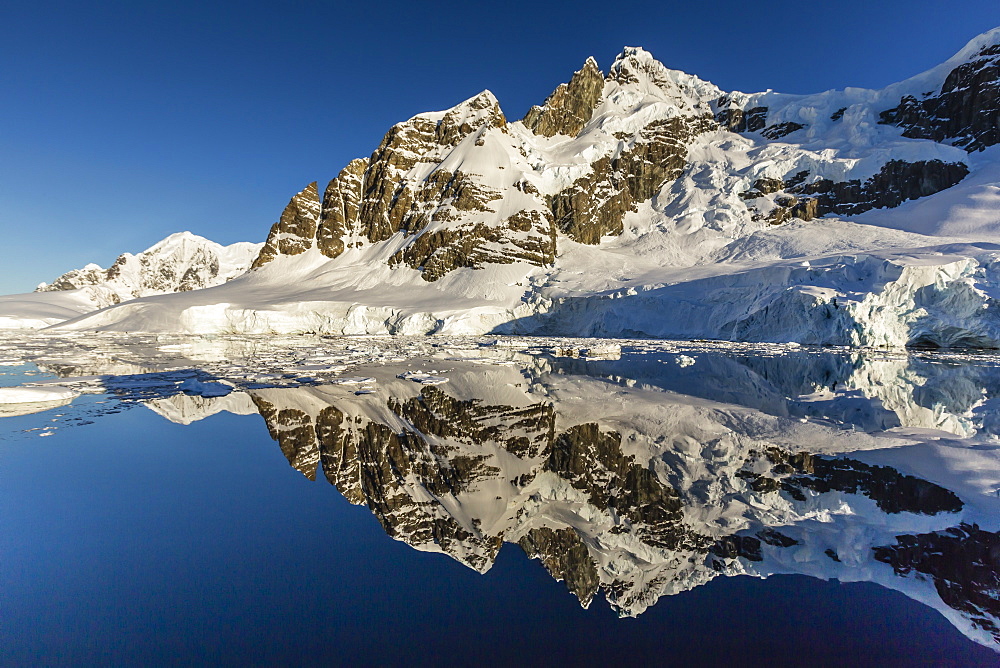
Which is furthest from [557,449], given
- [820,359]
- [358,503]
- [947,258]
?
[947,258]

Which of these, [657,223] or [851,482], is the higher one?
[657,223]

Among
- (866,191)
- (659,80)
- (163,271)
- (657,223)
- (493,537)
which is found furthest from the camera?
(163,271)

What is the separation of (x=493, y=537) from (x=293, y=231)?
69.6 metres

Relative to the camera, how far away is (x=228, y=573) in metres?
2.56

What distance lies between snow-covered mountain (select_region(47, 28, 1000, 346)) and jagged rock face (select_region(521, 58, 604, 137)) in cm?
30

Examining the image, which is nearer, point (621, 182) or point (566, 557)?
point (566, 557)

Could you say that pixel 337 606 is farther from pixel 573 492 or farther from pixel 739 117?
pixel 739 117

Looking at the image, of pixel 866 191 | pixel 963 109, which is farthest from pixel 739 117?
pixel 963 109

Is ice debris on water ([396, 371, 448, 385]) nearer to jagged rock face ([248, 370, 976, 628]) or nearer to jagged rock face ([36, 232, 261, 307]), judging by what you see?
jagged rock face ([248, 370, 976, 628])

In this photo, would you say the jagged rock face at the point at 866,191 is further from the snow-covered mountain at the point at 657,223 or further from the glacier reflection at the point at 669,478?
the glacier reflection at the point at 669,478

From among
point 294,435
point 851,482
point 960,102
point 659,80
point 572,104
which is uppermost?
point 659,80

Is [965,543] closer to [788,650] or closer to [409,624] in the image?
[788,650]

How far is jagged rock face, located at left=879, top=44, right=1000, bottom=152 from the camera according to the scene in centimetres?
5081

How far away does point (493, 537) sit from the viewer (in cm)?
329
